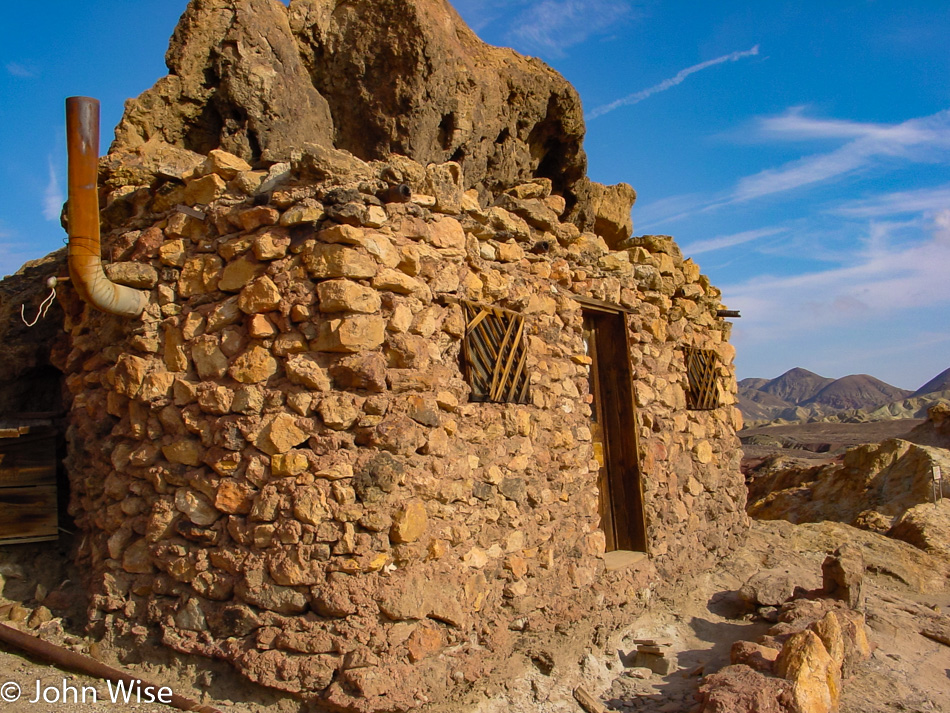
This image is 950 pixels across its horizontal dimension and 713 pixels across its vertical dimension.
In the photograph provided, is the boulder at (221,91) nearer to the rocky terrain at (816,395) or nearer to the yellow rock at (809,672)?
the yellow rock at (809,672)

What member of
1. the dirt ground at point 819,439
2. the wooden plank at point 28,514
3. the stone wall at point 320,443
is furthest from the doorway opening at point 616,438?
the dirt ground at point 819,439

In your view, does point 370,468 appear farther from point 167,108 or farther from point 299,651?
point 167,108

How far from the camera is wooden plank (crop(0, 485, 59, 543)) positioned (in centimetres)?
414

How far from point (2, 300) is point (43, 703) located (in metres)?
2.99

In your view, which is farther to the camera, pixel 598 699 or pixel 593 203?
pixel 593 203

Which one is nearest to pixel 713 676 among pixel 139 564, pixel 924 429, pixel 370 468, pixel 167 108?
pixel 370 468

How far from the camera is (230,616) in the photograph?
11.1 feet

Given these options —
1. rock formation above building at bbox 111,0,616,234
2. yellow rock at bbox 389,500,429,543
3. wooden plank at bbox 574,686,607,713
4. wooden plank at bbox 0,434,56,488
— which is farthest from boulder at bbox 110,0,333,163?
wooden plank at bbox 574,686,607,713

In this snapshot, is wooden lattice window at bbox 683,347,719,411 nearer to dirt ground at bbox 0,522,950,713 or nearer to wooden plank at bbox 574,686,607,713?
dirt ground at bbox 0,522,950,713

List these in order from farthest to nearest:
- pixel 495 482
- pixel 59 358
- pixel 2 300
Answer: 1. pixel 2 300
2. pixel 59 358
3. pixel 495 482

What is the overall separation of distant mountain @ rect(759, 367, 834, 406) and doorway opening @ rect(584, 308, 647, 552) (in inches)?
3734

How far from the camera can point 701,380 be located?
21.0ft

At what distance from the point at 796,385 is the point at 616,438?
343 ft

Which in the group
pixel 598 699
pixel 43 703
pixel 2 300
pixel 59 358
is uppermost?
pixel 2 300
